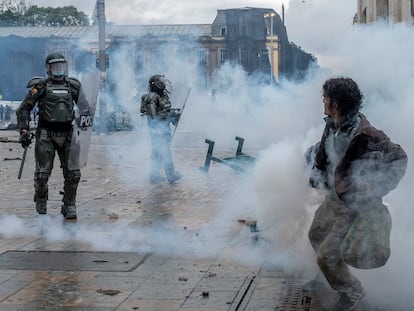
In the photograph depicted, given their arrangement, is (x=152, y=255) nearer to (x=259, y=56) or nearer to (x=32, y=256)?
(x=32, y=256)

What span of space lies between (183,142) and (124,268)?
14261mm

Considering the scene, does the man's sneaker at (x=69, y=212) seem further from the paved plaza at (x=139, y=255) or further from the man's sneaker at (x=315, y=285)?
the man's sneaker at (x=315, y=285)

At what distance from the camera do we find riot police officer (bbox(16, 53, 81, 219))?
311 inches

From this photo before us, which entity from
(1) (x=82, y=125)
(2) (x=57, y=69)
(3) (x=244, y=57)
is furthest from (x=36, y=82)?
(3) (x=244, y=57)

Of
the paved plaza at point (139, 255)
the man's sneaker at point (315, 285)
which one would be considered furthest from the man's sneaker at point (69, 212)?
the man's sneaker at point (315, 285)

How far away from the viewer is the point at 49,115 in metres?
7.89

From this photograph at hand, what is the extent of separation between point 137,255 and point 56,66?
2.72m

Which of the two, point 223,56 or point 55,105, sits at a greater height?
point 223,56

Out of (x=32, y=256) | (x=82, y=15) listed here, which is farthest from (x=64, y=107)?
(x=82, y=15)

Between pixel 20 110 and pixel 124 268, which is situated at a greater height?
pixel 20 110

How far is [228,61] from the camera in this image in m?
21.1

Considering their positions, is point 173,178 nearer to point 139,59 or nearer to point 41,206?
point 41,206

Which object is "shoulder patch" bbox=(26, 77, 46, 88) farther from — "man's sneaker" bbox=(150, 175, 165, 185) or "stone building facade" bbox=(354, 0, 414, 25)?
"stone building facade" bbox=(354, 0, 414, 25)

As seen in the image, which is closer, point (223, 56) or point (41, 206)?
point (41, 206)
